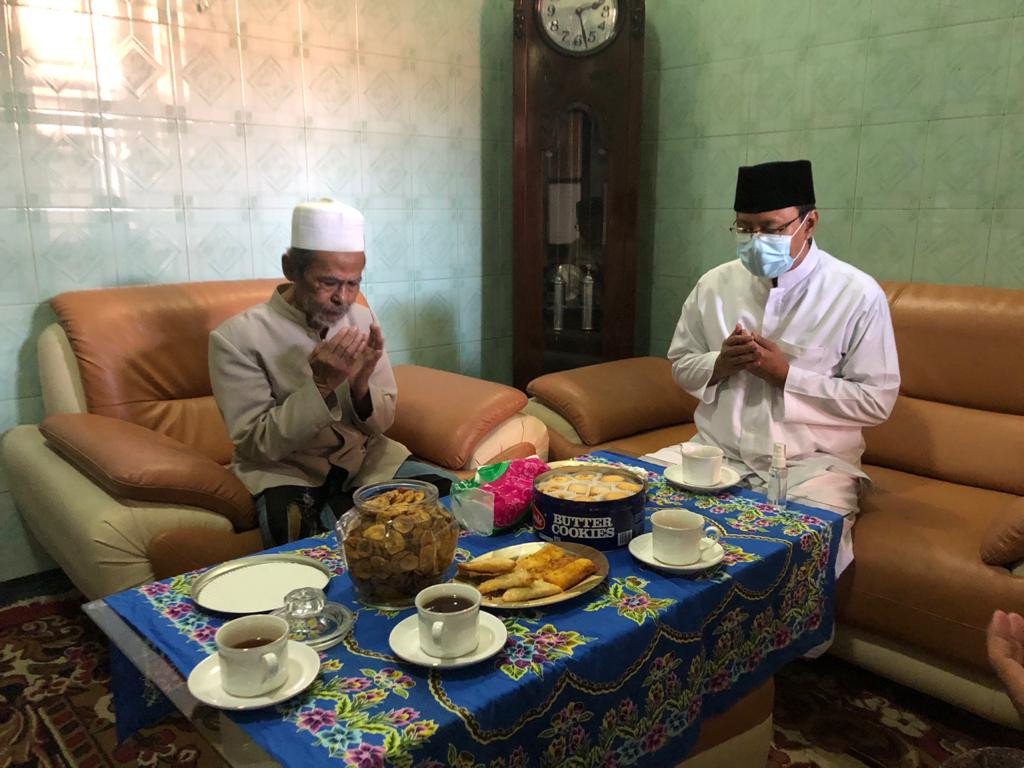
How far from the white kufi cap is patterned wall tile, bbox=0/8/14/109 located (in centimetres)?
105

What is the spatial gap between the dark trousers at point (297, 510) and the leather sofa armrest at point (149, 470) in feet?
0.24

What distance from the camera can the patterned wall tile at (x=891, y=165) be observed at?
2668mm

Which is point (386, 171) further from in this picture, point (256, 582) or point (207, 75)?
point (256, 582)

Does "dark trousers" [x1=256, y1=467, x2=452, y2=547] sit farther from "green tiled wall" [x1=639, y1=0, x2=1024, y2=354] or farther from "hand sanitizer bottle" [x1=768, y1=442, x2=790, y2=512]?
"green tiled wall" [x1=639, y1=0, x2=1024, y2=354]

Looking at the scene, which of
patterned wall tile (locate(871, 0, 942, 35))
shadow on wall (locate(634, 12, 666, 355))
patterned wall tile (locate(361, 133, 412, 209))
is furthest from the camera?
shadow on wall (locate(634, 12, 666, 355))

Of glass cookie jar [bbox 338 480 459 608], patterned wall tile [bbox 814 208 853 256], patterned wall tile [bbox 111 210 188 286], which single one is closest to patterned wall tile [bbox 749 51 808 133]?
patterned wall tile [bbox 814 208 853 256]

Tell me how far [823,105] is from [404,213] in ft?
5.27

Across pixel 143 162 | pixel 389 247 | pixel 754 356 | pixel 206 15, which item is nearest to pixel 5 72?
pixel 143 162

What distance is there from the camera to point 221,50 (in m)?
2.60

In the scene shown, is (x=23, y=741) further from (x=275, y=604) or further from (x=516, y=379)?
(x=516, y=379)

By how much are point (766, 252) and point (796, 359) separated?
0.29 metres

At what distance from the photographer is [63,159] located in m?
2.36

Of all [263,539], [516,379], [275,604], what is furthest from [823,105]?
[275,604]

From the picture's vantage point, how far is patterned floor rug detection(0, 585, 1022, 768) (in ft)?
5.74
